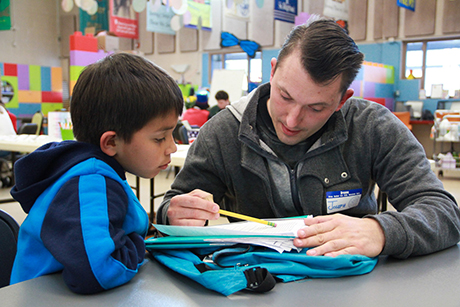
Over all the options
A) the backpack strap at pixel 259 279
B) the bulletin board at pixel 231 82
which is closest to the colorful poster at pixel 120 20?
the bulletin board at pixel 231 82

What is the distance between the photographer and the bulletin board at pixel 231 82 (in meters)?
8.05

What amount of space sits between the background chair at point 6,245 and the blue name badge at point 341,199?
2.89 feet

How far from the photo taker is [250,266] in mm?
823

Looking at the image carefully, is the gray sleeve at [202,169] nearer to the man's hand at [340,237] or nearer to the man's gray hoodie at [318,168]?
the man's gray hoodie at [318,168]

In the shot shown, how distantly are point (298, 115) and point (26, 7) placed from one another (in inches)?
557

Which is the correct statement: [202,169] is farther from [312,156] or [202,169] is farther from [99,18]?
[99,18]

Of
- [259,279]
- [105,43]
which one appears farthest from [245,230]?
[105,43]

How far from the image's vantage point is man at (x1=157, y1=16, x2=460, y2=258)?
3.52 feet

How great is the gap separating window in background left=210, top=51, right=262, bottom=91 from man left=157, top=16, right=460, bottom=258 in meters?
9.07

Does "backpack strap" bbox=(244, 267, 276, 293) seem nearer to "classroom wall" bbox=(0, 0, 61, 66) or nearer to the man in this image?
the man

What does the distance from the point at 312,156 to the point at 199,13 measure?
871cm

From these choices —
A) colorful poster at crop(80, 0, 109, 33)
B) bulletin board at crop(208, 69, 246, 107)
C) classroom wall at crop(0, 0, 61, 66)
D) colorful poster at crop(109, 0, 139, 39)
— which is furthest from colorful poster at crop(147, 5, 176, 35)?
classroom wall at crop(0, 0, 61, 66)

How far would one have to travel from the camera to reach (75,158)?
798 mm

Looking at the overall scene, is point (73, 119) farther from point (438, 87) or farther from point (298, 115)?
point (438, 87)
